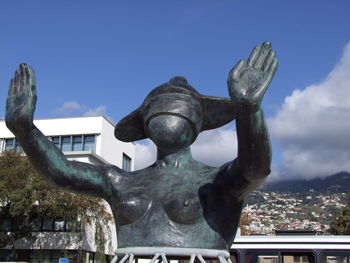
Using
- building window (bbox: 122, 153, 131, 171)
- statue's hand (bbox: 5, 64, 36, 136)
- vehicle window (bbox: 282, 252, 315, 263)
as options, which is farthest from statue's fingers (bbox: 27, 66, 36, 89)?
building window (bbox: 122, 153, 131, 171)

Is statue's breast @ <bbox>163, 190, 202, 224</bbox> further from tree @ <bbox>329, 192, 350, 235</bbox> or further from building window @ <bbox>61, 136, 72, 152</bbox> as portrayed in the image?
building window @ <bbox>61, 136, 72, 152</bbox>

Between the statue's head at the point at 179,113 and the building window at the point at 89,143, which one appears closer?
the statue's head at the point at 179,113

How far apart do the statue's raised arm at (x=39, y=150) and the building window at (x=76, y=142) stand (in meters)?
29.3

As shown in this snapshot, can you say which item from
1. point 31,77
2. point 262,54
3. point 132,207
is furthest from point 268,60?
point 31,77

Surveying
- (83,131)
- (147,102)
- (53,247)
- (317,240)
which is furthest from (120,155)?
(147,102)

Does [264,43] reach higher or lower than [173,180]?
higher

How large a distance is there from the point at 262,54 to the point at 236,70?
7.6 inches

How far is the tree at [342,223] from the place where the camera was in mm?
26878

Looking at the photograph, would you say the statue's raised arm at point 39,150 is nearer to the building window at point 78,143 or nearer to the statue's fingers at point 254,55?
the statue's fingers at point 254,55

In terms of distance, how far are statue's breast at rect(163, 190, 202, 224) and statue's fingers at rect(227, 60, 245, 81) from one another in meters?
0.84

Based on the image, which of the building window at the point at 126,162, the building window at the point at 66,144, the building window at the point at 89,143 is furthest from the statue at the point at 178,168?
the building window at the point at 126,162

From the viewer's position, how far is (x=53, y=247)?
89.6 ft

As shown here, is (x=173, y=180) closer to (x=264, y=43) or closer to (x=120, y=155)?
(x=264, y=43)

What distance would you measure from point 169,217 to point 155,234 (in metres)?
0.14
